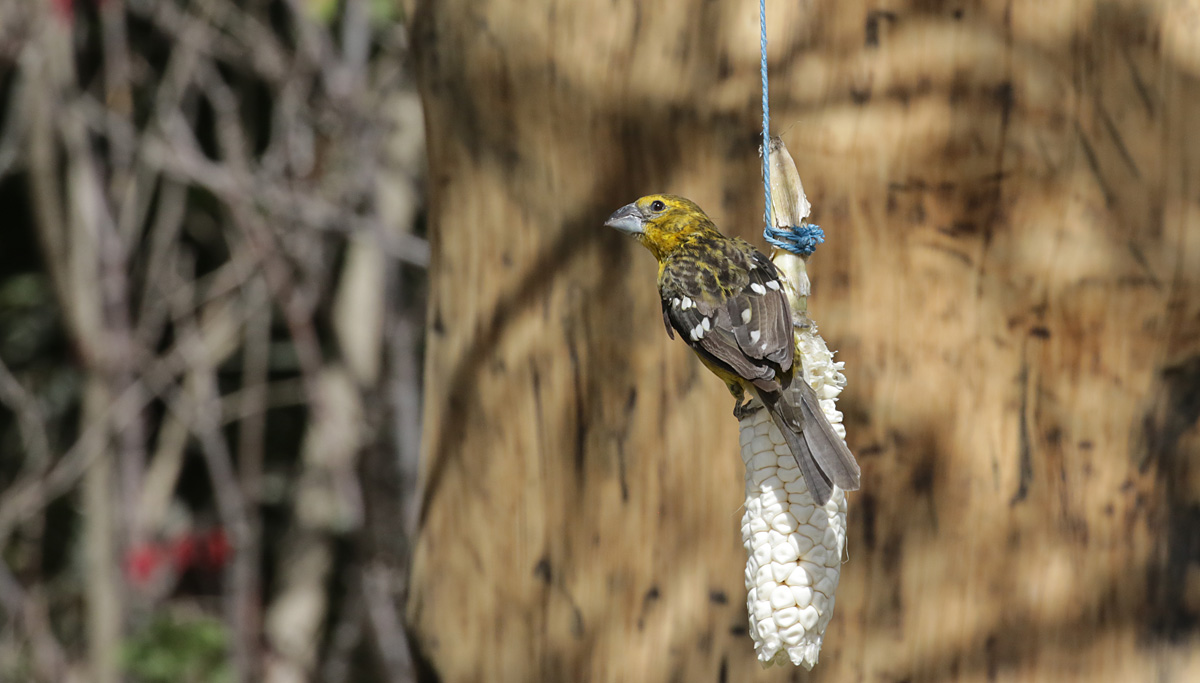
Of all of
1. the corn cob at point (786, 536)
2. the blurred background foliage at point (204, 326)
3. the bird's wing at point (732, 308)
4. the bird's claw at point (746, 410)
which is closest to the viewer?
the corn cob at point (786, 536)

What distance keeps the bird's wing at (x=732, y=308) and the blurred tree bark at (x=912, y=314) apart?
28cm

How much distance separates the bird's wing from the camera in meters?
1.46

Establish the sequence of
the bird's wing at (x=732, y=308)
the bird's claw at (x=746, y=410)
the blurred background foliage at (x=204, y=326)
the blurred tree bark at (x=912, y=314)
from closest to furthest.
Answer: the bird's wing at (x=732, y=308) < the bird's claw at (x=746, y=410) < the blurred tree bark at (x=912, y=314) < the blurred background foliage at (x=204, y=326)

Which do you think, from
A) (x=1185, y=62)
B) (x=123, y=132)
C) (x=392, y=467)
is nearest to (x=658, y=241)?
(x=1185, y=62)

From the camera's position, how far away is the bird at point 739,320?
4.46 ft

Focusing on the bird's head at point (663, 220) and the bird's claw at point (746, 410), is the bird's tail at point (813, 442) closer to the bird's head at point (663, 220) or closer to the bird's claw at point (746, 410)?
the bird's claw at point (746, 410)

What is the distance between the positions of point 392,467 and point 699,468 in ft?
8.82

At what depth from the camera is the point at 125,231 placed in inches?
171

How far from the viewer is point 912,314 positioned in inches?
72.4

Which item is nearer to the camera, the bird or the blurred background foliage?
the bird

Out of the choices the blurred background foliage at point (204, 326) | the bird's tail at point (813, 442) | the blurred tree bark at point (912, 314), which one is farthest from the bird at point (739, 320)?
the blurred background foliage at point (204, 326)

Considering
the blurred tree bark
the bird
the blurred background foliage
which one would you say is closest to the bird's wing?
the bird

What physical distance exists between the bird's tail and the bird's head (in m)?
0.49

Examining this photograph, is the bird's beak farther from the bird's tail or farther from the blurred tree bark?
the bird's tail
